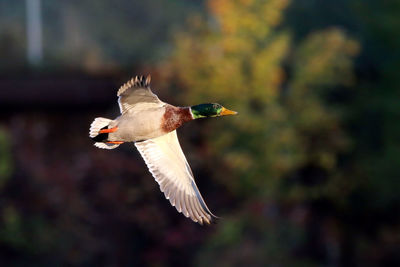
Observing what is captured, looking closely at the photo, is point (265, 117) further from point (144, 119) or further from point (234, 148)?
point (144, 119)

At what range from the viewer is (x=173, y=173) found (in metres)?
5.93

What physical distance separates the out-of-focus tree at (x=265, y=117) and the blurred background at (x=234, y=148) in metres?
0.03

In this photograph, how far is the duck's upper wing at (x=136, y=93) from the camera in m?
5.05

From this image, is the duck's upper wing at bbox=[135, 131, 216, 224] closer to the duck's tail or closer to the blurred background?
the duck's tail

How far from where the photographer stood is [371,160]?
16672 millimetres

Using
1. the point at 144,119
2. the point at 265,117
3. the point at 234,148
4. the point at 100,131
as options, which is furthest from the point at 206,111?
the point at 234,148

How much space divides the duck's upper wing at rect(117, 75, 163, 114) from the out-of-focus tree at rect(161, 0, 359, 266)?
8866 millimetres

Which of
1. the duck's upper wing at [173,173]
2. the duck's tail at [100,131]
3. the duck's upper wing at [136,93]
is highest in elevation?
the duck's upper wing at [136,93]

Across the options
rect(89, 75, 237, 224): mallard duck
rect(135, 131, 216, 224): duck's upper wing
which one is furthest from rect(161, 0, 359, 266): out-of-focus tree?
rect(89, 75, 237, 224): mallard duck

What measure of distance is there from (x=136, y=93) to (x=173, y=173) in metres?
1.01

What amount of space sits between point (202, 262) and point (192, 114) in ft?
29.5

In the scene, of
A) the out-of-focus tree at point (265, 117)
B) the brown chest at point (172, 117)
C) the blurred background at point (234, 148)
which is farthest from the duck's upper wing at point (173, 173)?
the out-of-focus tree at point (265, 117)

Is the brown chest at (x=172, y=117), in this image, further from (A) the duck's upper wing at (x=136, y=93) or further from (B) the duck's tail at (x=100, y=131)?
(B) the duck's tail at (x=100, y=131)

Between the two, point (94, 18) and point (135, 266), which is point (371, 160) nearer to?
point (135, 266)
